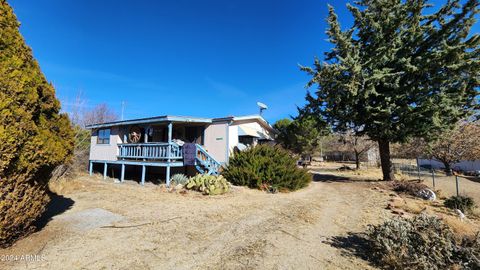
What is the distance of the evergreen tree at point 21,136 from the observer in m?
3.79

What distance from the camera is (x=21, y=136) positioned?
13.0 feet

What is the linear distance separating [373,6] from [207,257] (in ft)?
52.7

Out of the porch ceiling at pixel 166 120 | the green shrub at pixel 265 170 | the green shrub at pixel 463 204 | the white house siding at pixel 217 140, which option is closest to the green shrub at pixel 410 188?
the green shrub at pixel 463 204

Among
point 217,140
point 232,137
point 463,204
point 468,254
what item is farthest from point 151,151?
point 463,204

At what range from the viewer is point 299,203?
8797 mm

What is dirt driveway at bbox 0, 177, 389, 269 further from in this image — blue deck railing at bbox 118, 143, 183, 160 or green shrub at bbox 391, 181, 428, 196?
blue deck railing at bbox 118, 143, 183, 160

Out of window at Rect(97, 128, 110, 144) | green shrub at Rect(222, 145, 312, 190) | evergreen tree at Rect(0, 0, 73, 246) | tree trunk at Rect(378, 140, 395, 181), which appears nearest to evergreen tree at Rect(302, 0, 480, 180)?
tree trunk at Rect(378, 140, 395, 181)

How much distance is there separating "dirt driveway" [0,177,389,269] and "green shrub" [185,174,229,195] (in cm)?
88

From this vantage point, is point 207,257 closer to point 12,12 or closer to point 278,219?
point 278,219

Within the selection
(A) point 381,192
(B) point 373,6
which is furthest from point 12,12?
(B) point 373,6

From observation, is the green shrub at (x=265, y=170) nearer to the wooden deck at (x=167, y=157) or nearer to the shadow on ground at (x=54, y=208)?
the wooden deck at (x=167, y=157)

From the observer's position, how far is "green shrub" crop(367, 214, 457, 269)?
12.1 ft

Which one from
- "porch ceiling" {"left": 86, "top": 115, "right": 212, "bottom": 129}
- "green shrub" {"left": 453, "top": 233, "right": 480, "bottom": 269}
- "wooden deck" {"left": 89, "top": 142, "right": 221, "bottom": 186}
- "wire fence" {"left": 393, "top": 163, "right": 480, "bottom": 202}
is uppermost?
"porch ceiling" {"left": 86, "top": 115, "right": 212, "bottom": 129}

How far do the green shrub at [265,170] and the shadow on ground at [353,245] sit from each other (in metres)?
6.43
